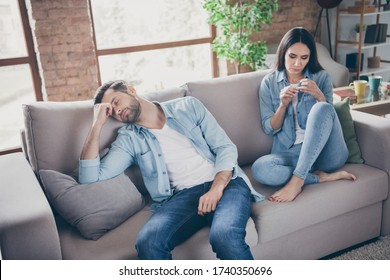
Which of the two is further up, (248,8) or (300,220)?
(248,8)

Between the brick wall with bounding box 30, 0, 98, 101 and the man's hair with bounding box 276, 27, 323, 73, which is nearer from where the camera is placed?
the man's hair with bounding box 276, 27, 323, 73

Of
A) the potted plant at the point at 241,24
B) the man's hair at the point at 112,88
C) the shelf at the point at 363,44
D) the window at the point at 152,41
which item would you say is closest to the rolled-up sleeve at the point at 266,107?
the man's hair at the point at 112,88

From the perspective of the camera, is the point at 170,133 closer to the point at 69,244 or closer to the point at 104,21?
the point at 69,244

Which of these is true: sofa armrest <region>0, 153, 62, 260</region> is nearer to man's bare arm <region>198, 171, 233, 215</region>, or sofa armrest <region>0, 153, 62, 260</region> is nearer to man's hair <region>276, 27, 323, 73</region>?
man's bare arm <region>198, 171, 233, 215</region>

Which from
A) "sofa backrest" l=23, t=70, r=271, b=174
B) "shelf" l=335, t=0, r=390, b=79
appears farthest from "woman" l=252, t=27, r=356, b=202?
"shelf" l=335, t=0, r=390, b=79

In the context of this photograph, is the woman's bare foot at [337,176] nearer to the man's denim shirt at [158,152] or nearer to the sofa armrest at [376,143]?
the sofa armrest at [376,143]

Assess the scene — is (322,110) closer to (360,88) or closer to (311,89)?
(311,89)

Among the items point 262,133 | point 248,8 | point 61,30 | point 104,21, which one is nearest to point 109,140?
point 262,133

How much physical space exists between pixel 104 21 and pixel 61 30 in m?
0.47

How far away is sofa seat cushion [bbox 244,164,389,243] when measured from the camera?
1.67m

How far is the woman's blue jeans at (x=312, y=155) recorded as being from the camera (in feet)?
5.79

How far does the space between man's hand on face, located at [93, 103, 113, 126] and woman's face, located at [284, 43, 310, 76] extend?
911 mm

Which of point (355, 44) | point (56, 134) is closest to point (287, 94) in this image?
point (56, 134)

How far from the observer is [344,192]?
181cm
